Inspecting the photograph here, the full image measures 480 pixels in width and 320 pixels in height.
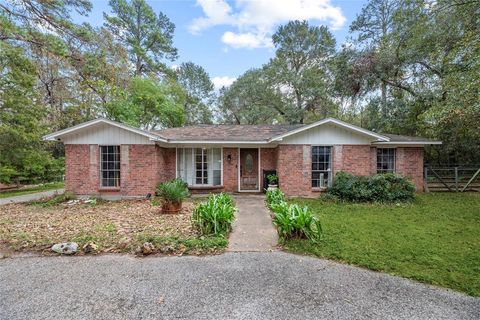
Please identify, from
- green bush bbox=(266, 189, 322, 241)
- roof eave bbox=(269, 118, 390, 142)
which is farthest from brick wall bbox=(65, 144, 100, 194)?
green bush bbox=(266, 189, 322, 241)

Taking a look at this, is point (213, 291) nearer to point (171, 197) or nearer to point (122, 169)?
point (171, 197)

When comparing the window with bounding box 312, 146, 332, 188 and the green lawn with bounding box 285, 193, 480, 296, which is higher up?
the window with bounding box 312, 146, 332, 188

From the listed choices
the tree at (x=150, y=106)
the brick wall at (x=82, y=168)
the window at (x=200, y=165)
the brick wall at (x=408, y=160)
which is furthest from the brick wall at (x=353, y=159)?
the tree at (x=150, y=106)

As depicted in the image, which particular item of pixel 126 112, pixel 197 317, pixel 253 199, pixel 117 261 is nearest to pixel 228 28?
pixel 126 112

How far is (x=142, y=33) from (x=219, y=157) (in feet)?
61.1

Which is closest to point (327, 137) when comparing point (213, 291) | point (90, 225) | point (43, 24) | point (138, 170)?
point (138, 170)

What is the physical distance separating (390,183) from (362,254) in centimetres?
624

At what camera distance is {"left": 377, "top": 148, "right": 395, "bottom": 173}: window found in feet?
36.8

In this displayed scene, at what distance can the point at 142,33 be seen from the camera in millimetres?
22938

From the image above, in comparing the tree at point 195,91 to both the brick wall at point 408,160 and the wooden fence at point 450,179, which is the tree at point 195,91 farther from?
the wooden fence at point 450,179

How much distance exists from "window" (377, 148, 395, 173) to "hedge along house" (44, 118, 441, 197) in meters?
0.04

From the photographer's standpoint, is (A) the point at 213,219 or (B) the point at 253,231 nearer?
(A) the point at 213,219

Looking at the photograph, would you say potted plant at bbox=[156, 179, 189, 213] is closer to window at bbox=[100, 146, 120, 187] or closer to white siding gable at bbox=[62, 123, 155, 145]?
white siding gable at bbox=[62, 123, 155, 145]

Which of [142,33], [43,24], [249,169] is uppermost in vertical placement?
[142,33]
